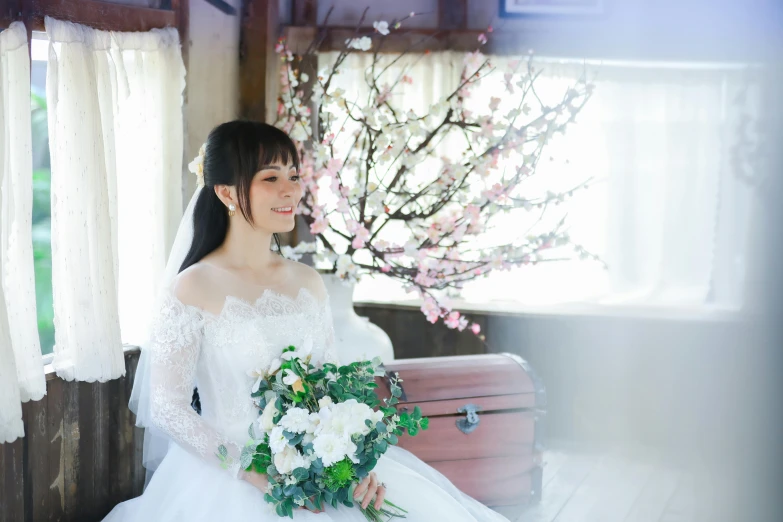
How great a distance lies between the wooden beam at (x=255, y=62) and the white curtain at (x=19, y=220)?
1.39 metres

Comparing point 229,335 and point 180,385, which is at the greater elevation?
point 229,335

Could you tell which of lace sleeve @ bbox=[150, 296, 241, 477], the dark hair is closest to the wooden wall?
lace sleeve @ bbox=[150, 296, 241, 477]

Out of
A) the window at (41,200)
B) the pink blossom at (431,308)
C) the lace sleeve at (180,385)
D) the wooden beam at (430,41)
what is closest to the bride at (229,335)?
the lace sleeve at (180,385)

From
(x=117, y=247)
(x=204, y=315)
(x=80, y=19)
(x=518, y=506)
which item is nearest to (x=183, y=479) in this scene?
(x=204, y=315)

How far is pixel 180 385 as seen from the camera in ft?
6.61

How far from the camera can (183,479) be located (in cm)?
208

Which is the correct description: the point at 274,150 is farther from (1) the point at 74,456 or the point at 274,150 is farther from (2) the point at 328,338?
(1) the point at 74,456

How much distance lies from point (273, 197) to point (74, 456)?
3.25ft

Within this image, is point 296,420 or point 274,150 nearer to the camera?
point 296,420

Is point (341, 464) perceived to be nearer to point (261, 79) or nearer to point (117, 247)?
point (117, 247)

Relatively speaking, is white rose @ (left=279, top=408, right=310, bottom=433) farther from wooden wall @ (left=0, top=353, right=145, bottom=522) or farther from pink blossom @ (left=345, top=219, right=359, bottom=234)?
Answer: pink blossom @ (left=345, top=219, right=359, bottom=234)

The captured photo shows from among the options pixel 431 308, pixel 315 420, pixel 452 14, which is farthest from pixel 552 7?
pixel 315 420

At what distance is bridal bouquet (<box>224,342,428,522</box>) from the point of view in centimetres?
174

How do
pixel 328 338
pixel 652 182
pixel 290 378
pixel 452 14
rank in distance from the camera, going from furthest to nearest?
pixel 452 14
pixel 652 182
pixel 328 338
pixel 290 378
